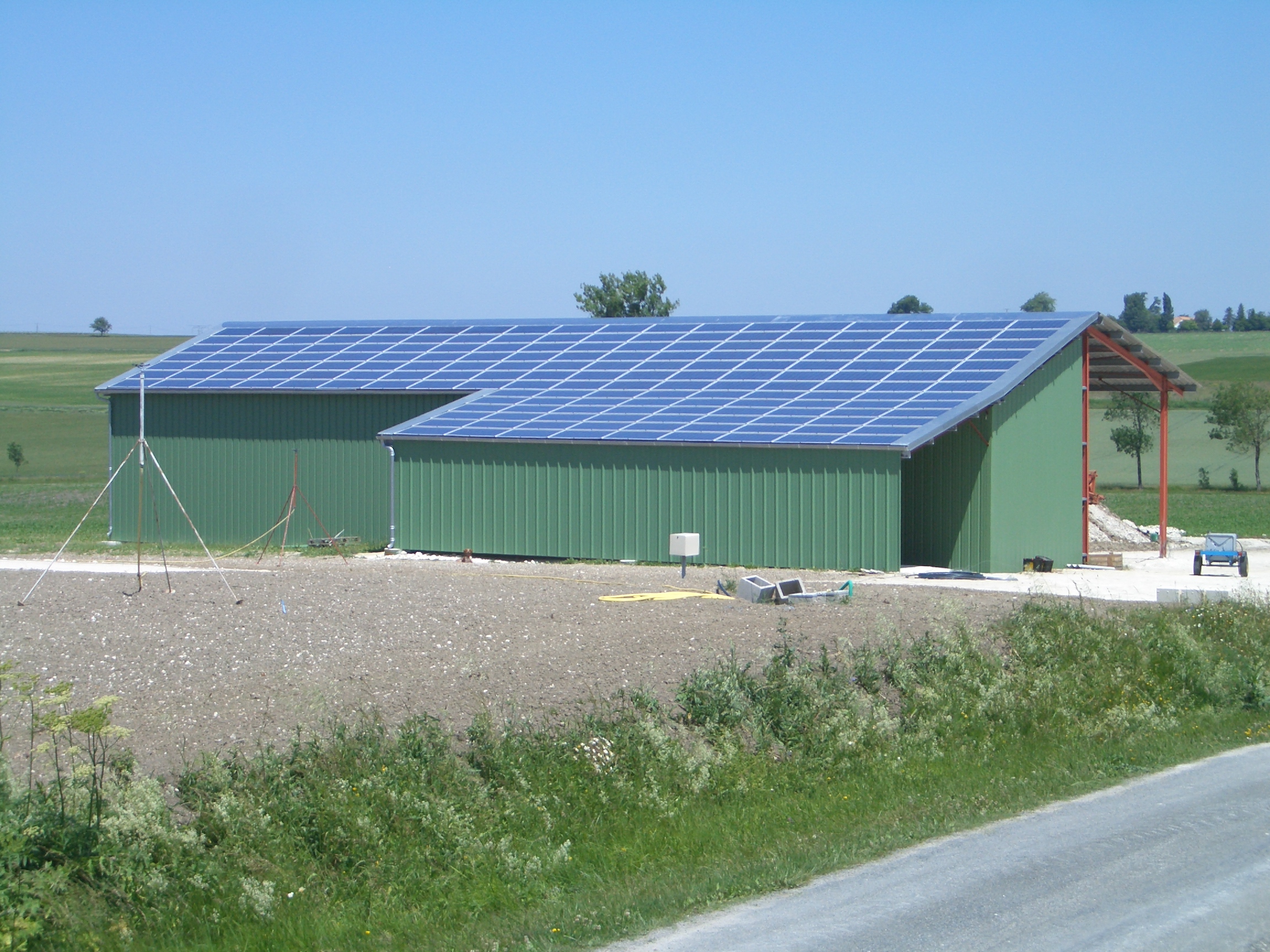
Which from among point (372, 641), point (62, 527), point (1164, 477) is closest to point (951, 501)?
point (1164, 477)

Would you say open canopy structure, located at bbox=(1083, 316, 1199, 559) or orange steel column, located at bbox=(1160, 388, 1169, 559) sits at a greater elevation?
open canopy structure, located at bbox=(1083, 316, 1199, 559)

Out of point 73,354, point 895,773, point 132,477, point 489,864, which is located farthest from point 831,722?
point 73,354

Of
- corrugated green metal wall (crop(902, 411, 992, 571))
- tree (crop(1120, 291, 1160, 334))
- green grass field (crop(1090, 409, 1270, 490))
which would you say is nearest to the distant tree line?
tree (crop(1120, 291, 1160, 334))

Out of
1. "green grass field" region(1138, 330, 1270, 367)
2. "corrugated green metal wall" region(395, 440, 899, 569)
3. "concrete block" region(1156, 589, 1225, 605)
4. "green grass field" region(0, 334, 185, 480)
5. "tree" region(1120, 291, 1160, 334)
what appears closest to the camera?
"concrete block" region(1156, 589, 1225, 605)

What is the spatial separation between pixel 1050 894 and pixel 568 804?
3259 millimetres

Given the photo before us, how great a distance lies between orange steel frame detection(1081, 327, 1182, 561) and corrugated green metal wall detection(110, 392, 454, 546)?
1355 cm

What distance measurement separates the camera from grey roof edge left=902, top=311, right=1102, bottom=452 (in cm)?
2241

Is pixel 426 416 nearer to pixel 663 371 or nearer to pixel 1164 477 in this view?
pixel 663 371

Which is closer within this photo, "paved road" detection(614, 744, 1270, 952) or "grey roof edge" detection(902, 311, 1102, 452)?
"paved road" detection(614, 744, 1270, 952)

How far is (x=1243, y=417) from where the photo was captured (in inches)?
2445

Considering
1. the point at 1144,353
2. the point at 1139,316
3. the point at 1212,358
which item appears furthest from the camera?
the point at 1139,316

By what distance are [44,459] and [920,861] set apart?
7568 centimetres

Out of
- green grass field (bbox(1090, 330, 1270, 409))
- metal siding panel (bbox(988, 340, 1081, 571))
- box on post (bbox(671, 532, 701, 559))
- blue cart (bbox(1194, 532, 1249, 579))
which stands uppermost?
green grass field (bbox(1090, 330, 1270, 409))

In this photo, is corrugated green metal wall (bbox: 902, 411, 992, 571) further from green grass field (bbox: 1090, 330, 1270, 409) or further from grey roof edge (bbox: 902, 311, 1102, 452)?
green grass field (bbox: 1090, 330, 1270, 409)
